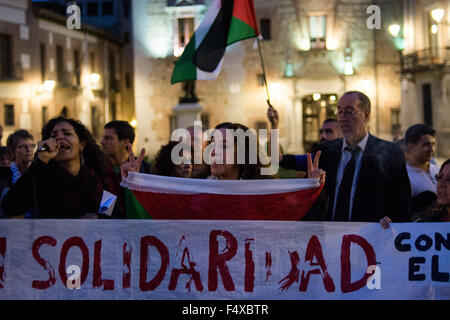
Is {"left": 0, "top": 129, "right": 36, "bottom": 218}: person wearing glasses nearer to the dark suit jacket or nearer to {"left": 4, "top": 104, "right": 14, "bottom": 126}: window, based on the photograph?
the dark suit jacket

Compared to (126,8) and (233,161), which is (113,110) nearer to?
(126,8)

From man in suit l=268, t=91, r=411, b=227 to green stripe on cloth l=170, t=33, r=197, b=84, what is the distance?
7.65ft

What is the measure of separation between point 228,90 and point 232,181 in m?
24.2

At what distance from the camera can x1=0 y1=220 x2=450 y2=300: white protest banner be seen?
12.2 feet

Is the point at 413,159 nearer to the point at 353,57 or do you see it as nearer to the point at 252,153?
the point at 252,153

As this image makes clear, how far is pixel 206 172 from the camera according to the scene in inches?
192

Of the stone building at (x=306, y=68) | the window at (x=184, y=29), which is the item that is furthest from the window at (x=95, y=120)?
the window at (x=184, y=29)

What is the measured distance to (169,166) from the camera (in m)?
5.16

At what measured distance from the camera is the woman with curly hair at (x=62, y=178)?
4000mm

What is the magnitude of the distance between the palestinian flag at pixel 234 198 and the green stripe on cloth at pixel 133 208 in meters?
0.05

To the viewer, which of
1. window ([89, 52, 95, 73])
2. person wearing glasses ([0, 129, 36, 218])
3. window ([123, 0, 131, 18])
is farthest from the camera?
window ([123, 0, 131, 18])

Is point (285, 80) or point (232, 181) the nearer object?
point (232, 181)

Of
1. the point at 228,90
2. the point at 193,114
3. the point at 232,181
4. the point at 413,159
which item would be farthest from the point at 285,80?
the point at 232,181

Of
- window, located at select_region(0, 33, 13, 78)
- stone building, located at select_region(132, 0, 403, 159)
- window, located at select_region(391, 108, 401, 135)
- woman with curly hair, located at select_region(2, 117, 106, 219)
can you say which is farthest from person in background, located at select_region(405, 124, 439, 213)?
window, located at select_region(391, 108, 401, 135)
